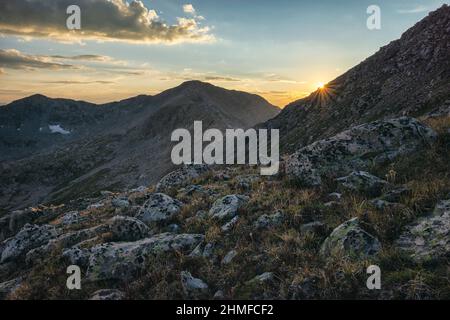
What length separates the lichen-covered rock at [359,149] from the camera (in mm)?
13883

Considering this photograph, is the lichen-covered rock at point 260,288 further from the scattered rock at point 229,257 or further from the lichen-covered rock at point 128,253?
the lichen-covered rock at point 128,253

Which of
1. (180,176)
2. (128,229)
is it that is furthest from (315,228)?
(180,176)

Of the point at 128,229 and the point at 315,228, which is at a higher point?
the point at 315,228

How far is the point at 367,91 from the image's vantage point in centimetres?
6475

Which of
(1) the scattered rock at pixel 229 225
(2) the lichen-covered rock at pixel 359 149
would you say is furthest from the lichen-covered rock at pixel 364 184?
(1) the scattered rock at pixel 229 225

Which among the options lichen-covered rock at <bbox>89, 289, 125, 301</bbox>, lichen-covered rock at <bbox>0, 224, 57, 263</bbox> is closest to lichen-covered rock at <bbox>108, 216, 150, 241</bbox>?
lichen-covered rock at <bbox>89, 289, 125, 301</bbox>

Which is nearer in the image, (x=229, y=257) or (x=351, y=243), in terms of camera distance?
(x=351, y=243)

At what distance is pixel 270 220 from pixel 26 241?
35.4 ft

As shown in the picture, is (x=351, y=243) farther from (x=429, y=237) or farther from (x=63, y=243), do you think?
(x=63, y=243)

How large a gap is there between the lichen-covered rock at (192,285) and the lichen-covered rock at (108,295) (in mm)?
1431

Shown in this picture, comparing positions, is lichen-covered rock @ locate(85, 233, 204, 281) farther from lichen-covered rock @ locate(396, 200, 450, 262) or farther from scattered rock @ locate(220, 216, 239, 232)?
lichen-covered rock @ locate(396, 200, 450, 262)

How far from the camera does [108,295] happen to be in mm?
8289
